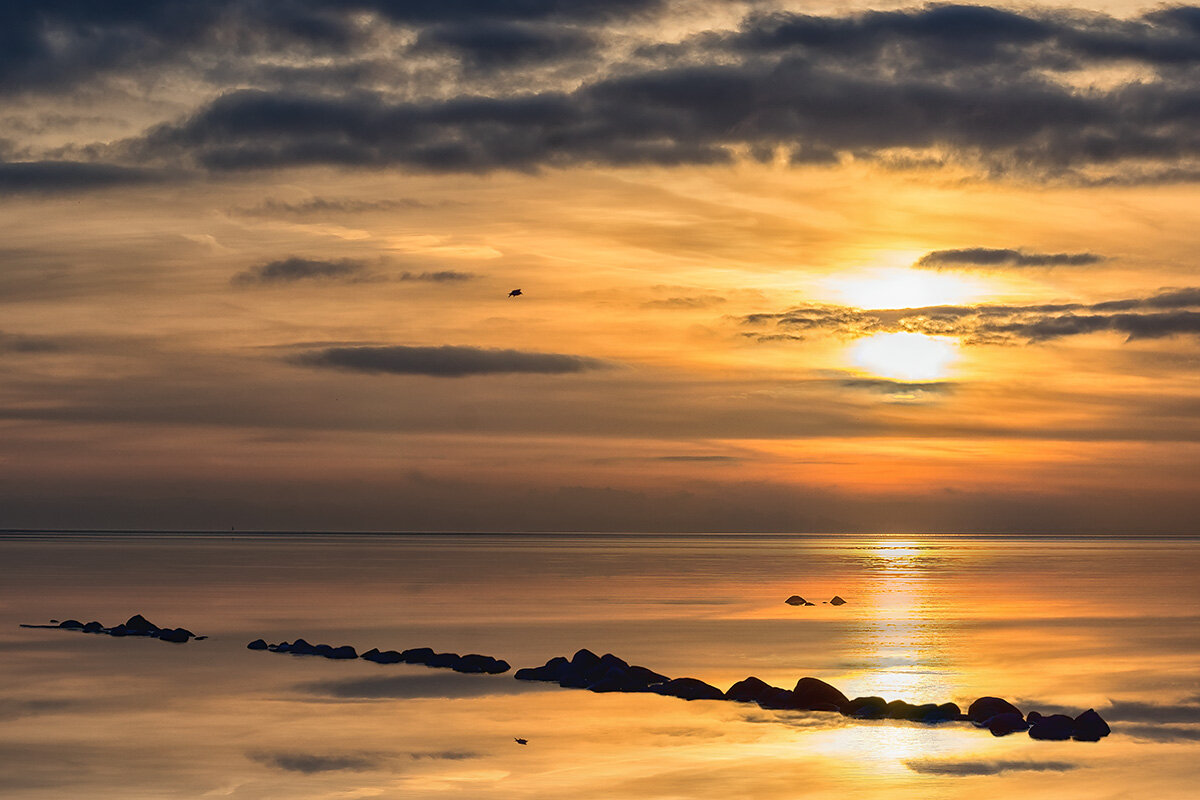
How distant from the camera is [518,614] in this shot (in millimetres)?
88125

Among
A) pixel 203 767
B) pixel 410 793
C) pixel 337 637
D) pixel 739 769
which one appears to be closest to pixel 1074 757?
pixel 739 769

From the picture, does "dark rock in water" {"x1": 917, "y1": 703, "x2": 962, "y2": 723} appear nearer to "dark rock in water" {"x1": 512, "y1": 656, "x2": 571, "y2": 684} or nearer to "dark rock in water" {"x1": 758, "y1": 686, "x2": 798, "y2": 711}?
"dark rock in water" {"x1": 758, "y1": 686, "x2": 798, "y2": 711}

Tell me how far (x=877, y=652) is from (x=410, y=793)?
38.3 meters

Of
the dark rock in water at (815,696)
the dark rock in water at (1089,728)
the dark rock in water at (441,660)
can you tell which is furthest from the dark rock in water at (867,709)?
the dark rock in water at (441,660)

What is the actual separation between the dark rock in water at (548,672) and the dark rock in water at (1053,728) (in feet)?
63.1

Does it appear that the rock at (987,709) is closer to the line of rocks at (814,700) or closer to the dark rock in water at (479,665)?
the line of rocks at (814,700)

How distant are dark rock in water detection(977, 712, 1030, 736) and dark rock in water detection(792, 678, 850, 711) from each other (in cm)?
539

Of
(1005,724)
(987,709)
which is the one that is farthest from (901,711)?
(1005,724)

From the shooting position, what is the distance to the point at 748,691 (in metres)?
48.0

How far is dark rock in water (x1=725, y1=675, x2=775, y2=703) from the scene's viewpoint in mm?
47719

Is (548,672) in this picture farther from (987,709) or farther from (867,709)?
(987,709)

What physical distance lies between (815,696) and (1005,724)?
6980 mm

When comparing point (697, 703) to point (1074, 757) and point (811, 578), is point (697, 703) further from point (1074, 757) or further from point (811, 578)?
point (811, 578)

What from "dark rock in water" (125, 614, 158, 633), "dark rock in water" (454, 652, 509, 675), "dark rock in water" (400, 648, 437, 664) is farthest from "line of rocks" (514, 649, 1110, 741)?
"dark rock in water" (125, 614, 158, 633)
